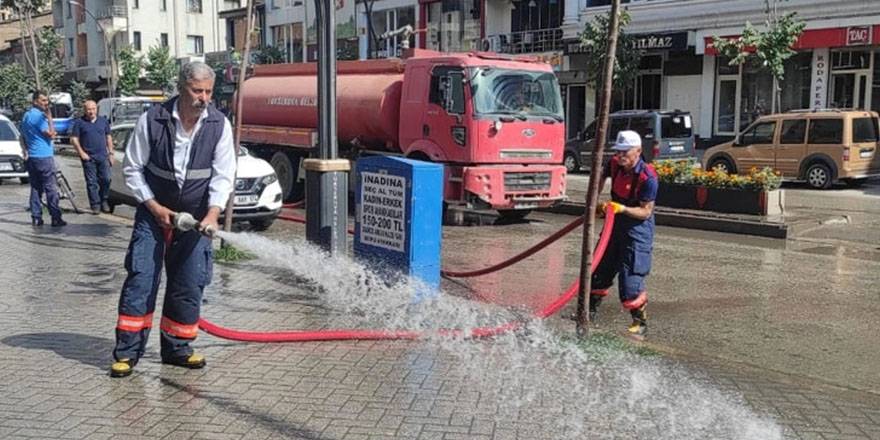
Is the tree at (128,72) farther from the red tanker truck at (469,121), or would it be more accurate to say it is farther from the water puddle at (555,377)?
the water puddle at (555,377)

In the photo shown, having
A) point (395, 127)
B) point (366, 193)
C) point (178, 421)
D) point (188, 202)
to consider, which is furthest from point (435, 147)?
point (178, 421)

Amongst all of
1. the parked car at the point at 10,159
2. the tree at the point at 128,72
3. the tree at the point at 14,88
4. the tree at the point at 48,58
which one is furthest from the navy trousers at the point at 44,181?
the tree at the point at 128,72

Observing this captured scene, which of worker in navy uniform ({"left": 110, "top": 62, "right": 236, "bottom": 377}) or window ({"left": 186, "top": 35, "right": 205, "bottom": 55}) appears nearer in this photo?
worker in navy uniform ({"left": 110, "top": 62, "right": 236, "bottom": 377})

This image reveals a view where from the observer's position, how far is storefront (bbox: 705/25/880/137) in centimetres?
2564

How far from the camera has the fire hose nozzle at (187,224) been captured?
491 centimetres

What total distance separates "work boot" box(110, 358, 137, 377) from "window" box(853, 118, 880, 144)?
59.6 ft

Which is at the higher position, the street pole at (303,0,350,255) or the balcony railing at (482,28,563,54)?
the balcony railing at (482,28,563,54)

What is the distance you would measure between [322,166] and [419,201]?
1.07m

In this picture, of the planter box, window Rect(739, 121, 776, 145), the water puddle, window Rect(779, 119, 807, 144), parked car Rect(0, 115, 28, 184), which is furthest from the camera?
window Rect(739, 121, 776, 145)

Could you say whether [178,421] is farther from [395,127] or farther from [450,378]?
[395,127]

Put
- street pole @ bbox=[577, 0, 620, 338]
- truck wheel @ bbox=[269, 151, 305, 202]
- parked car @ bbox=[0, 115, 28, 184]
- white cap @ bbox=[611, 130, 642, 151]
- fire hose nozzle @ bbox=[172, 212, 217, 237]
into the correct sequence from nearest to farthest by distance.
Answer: fire hose nozzle @ bbox=[172, 212, 217, 237] < street pole @ bbox=[577, 0, 620, 338] < white cap @ bbox=[611, 130, 642, 151] < truck wheel @ bbox=[269, 151, 305, 202] < parked car @ bbox=[0, 115, 28, 184]

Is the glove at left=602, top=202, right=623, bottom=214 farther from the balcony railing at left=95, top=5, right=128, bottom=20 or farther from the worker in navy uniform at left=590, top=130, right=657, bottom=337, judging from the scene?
the balcony railing at left=95, top=5, right=128, bottom=20

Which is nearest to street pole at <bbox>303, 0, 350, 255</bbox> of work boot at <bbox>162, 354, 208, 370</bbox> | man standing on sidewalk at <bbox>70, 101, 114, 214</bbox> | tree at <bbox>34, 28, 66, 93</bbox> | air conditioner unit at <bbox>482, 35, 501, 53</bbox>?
work boot at <bbox>162, 354, 208, 370</bbox>

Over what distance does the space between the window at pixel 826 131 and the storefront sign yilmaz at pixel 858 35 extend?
6.97 m
